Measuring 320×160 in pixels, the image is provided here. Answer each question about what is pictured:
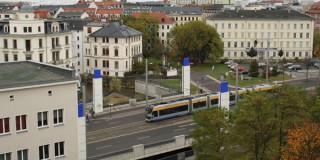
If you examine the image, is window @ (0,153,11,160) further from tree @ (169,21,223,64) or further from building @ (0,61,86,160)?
tree @ (169,21,223,64)

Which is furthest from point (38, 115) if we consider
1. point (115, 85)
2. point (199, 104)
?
point (115, 85)

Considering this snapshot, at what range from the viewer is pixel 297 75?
76.2 metres

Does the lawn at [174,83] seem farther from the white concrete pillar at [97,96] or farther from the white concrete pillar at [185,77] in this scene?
the white concrete pillar at [97,96]

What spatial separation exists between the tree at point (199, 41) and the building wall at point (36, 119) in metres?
58.5

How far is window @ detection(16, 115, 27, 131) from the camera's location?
1051 inches

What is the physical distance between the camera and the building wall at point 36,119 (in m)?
26.3

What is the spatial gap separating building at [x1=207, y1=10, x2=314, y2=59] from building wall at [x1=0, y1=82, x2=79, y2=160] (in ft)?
233

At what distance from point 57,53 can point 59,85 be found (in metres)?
42.3

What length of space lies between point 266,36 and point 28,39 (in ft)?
163

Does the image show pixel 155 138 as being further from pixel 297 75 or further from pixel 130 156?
pixel 297 75

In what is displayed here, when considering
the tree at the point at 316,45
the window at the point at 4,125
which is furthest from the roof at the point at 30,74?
the tree at the point at 316,45

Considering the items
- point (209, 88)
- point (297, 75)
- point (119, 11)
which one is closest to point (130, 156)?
point (209, 88)

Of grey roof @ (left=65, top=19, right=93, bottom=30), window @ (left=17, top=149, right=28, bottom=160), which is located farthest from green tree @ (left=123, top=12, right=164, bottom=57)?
window @ (left=17, top=149, right=28, bottom=160)

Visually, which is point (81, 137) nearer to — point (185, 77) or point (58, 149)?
point (58, 149)
